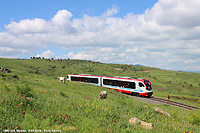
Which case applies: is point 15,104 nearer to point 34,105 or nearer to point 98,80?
point 34,105

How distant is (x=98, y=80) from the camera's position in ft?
126

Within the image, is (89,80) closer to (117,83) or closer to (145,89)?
(117,83)

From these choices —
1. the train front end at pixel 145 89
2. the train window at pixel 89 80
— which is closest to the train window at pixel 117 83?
the train front end at pixel 145 89

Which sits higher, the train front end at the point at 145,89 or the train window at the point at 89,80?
the train window at the point at 89,80

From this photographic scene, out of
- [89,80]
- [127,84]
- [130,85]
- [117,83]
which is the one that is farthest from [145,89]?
[89,80]

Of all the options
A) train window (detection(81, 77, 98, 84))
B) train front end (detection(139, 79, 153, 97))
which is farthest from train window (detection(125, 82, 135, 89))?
train window (detection(81, 77, 98, 84))

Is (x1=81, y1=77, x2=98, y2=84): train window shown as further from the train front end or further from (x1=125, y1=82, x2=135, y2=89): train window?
the train front end

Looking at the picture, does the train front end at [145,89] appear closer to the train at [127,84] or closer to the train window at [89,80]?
the train at [127,84]

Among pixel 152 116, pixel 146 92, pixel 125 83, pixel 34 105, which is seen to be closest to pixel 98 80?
pixel 125 83

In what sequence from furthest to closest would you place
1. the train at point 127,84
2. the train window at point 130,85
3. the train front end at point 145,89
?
1. the train window at point 130,85
2. the train at point 127,84
3. the train front end at point 145,89

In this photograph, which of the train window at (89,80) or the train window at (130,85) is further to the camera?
the train window at (89,80)

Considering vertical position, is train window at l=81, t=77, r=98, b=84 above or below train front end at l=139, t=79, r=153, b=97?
above

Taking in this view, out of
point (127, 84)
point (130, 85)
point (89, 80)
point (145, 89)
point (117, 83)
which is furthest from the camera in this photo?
point (89, 80)

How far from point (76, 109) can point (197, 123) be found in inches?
429
